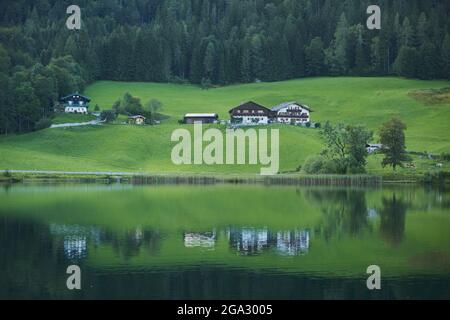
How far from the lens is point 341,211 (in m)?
74.8

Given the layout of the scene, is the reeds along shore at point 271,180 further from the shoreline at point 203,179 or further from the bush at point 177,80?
the bush at point 177,80

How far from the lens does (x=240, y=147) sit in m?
128

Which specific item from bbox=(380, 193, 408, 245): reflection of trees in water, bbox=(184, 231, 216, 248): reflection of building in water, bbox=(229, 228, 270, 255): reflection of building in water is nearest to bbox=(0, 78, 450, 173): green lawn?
bbox=(380, 193, 408, 245): reflection of trees in water

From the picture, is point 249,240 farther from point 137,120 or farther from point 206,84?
point 206,84

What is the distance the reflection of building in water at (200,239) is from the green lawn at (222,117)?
192 ft

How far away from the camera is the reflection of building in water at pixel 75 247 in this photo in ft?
162

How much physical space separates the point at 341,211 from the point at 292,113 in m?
71.7

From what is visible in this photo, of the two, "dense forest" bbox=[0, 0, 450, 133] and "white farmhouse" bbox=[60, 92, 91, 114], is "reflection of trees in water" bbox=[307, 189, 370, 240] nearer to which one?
"white farmhouse" bbox=[60, 92, 91, 114]

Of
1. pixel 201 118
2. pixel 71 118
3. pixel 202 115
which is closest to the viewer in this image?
pixel 71 118

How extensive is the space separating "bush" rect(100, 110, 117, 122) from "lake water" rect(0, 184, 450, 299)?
2068 inches

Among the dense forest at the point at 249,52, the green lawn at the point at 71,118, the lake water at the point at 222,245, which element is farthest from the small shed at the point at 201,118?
the lake water at the point at 222,245

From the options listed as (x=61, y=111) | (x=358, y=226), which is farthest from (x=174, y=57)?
(x=358, y=226)

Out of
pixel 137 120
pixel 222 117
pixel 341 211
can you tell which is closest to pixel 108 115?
pixel 137 120

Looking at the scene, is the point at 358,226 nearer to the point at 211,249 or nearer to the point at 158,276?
the point at 211,249
